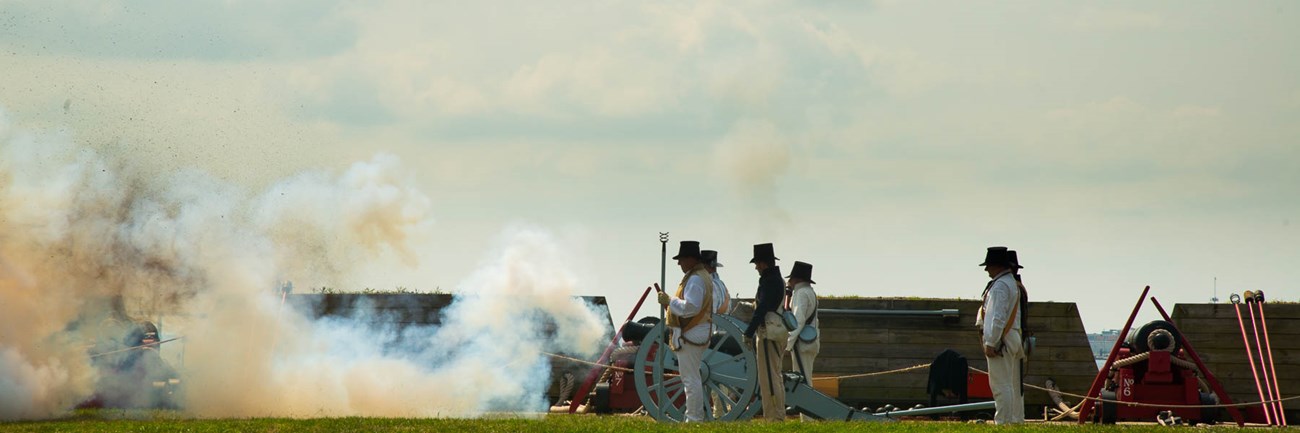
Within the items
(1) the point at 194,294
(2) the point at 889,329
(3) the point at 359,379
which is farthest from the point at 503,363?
(2) the point at 889,329

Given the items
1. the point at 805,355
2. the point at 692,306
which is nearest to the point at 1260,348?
the point at 805,355

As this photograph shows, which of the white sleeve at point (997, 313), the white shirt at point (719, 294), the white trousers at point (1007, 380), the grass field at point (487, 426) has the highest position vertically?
the white shirt at point (719, 294)

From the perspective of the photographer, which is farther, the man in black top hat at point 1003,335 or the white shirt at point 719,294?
the white shirt at point 719,294

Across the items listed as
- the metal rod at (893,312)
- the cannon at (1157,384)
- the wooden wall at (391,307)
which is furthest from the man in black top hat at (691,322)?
the metal rod at (893,312)

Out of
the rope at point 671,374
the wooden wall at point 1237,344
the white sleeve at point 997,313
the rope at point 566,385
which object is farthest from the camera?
the rope at point 566,385

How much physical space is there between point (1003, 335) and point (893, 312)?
201 inches

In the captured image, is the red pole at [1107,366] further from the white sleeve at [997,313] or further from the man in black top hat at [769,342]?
the man in black top hat at [769,342]

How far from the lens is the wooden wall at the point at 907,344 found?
698 inches

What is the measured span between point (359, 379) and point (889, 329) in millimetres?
6328

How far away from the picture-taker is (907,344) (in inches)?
706

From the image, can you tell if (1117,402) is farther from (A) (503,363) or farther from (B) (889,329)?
(A) (503,363)

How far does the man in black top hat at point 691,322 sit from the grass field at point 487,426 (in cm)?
66

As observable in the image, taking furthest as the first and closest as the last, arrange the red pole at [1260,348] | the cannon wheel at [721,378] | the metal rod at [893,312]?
1. the metal rod at [893,312]
2. the red pole at [1260,348]
3. the cannon wheel at [721,378]

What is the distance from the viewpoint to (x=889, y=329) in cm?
1797
